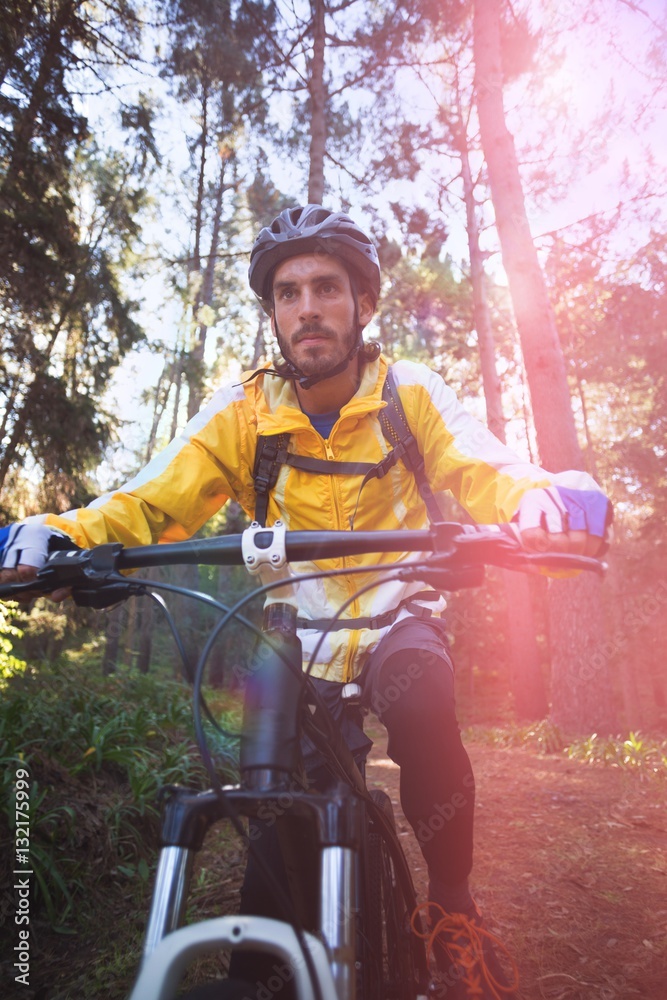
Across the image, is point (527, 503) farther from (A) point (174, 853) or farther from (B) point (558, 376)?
(B) point (558, 376)

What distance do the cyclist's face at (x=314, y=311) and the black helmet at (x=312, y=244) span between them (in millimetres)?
45

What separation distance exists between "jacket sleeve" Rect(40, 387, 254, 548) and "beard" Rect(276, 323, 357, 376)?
0.88 ft

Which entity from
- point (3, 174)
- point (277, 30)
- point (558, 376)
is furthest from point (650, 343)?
point (3, 174)

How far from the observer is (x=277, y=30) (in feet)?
34.0

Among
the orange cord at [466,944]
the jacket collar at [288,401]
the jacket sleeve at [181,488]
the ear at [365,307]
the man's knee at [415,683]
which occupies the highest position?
the ear at [365,307]

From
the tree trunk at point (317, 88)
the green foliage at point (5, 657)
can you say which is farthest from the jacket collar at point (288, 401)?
the tree trunk at point (317, 88)

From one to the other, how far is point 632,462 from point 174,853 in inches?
763

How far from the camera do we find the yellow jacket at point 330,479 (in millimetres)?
2082

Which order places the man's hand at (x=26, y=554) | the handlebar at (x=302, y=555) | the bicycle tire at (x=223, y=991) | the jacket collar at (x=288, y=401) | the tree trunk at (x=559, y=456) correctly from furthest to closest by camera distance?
the tree trunk at (x=559, y=456) < the jacket collar at (x=288, y=401) < the man's hand at (x=26, y=554) < the handlebar at (x=302, y=555) < the bicycle tire at (x=223, y=991)

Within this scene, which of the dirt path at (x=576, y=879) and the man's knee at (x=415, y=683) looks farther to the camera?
the dirt path at (x=576, y=879)

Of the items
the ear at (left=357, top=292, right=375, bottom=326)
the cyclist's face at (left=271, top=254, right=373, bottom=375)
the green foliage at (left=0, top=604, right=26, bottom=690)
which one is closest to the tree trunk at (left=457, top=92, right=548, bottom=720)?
the green foliage at (left=0, top=604, right=26, bottom=690)

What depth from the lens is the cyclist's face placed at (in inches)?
97.5
